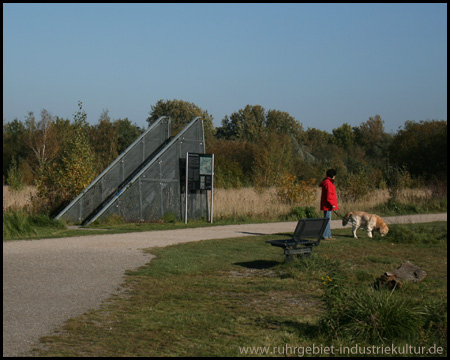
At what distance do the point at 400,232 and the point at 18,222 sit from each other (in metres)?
10.5

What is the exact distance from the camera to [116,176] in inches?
956

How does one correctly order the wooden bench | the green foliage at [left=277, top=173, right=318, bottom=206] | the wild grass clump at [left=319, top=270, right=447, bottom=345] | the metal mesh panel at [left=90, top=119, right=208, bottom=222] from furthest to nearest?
the green foliage at [left=277, top=173, right=318, bottom=206] → the metal mesh panel at [left=90, top=119, right=208, bottom=222] → the wooden bench → the wild grass clump at [left=319, top=270, right=447, bottom=345]

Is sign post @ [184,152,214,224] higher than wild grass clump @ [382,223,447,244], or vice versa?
sign post @ [184,152,214,224]

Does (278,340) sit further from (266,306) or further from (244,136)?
(244,136)

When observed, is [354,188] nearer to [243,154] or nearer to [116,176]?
[116,176]

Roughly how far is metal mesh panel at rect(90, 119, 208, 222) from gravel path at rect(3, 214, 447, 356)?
12.3 ft

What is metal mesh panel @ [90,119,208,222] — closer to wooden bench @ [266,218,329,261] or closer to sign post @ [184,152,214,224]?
sign post @ [184,152,214,224]

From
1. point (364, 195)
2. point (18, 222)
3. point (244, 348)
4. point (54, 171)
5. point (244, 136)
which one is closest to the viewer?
point (244, 348)

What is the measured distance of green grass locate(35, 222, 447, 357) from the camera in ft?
21.1

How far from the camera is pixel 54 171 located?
953 inches

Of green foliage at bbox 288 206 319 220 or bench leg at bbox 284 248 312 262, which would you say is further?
green foliage at bbox 288 206 319 220

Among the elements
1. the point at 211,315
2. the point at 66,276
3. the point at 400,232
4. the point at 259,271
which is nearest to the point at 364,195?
the point at 400,232

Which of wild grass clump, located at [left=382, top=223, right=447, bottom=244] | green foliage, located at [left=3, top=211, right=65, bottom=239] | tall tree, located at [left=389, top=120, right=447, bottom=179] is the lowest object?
wild grass clump, located at [left=382, top=223, right=447, bottom=244]

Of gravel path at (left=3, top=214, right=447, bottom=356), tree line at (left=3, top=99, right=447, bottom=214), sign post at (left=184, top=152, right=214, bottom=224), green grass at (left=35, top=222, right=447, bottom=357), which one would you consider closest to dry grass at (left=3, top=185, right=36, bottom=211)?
tree line at (left=3, top=99, right=447, bottom=214)
